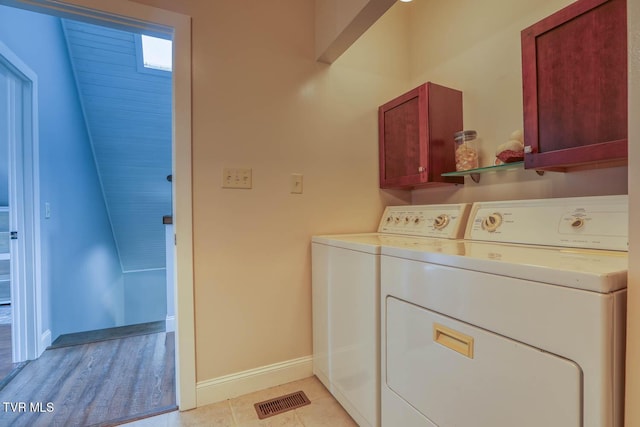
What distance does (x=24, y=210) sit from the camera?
6.55 feet

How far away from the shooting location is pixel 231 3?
1585mm

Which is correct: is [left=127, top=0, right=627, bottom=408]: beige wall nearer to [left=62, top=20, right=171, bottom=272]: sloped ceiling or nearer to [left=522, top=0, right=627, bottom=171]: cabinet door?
[left=522, top=0, right=627, bottom=171]: cabinet door

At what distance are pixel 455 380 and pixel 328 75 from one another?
1715 millimetres

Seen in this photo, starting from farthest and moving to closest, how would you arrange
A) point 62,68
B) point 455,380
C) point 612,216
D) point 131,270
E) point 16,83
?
point 131,270
point 62,68
point 16,83
point 612,216
point 455,380

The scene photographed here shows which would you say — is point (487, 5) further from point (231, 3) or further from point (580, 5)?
point (231, 3)

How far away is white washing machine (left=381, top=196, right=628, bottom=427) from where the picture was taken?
58 centimetres

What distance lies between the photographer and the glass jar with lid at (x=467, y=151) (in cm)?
159

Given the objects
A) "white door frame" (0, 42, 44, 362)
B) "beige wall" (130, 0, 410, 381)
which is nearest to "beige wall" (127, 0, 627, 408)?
"beige wall" (130, 0, 410, 381)

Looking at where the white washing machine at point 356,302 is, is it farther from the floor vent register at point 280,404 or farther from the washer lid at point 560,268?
the washer lid at point 560,268

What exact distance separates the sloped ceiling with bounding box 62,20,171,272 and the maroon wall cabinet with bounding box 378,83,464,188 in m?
2.33

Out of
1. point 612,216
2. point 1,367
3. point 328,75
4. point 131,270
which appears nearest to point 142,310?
point 131,270

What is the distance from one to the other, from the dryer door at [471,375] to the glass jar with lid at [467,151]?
928 millimetres

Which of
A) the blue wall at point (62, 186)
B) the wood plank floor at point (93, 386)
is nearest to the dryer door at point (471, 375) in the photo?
the wood plank floor at point (93, 386)

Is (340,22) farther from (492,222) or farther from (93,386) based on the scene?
(93,386)
